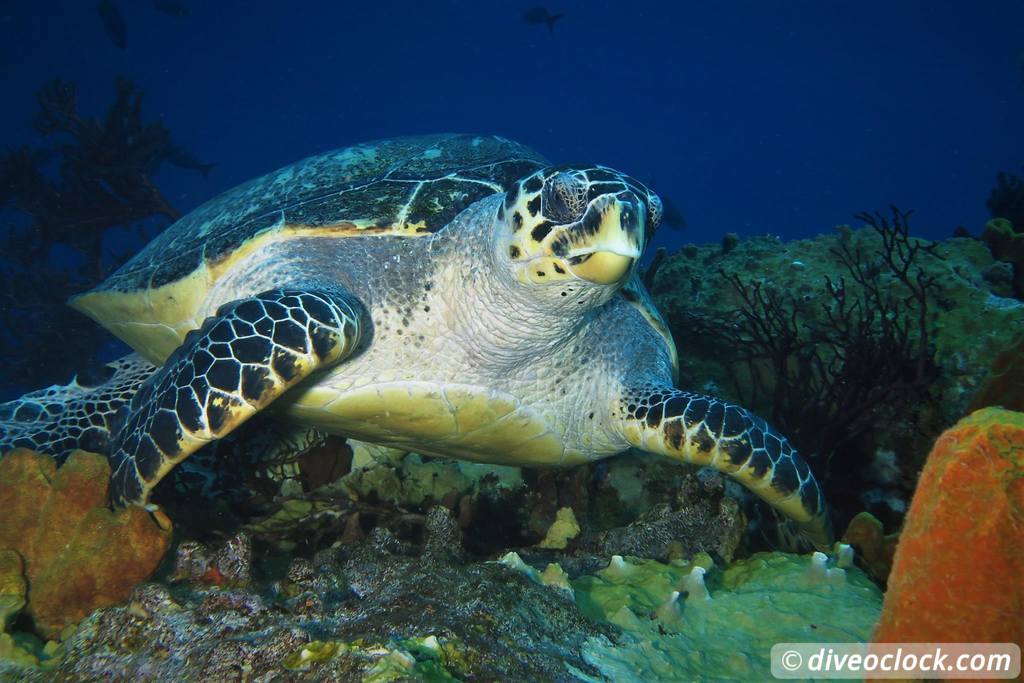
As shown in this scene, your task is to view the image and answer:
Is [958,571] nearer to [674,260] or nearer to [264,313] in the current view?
[264,313]

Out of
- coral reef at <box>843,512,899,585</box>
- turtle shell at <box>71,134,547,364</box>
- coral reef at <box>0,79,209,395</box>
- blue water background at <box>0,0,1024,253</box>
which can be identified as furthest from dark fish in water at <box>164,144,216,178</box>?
blue water background at <box>0,0,1024,253</box>

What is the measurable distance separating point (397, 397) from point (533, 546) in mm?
1121

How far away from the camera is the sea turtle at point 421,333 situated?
7.80ft

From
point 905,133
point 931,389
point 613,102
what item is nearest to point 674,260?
point 931,389

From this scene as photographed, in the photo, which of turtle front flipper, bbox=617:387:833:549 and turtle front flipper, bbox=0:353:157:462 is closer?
turtle front flipper, bbox=617:387:833:549

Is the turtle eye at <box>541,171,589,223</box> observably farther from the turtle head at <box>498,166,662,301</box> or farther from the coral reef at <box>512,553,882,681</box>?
the coral reef at <box>512,553,882,681</box>

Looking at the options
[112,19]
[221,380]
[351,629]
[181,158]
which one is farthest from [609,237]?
[112,19]

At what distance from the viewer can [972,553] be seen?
1178 millimetres

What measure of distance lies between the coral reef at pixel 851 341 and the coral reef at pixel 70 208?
916 cm

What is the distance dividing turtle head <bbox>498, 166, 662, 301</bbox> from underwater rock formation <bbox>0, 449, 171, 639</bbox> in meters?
1.98

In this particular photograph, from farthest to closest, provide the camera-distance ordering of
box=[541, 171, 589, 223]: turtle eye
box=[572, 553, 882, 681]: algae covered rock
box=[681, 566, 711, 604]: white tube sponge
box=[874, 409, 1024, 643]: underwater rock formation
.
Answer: box=[541, 171, 589, 223]: turtle eye, box=[681, 566, 711, 604]: white tube sponge, box=[572, 553, 882, 681]: algae covered rock, box=[874, 409, 1024, 643]: underwater rock formation

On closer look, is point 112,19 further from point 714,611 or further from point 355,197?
point 714,611

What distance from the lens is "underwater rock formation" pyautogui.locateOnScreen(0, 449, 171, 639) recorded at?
7.00 ft

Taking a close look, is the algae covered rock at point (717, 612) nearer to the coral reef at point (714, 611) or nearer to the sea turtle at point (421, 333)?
the coral reef at point (714, 611)
